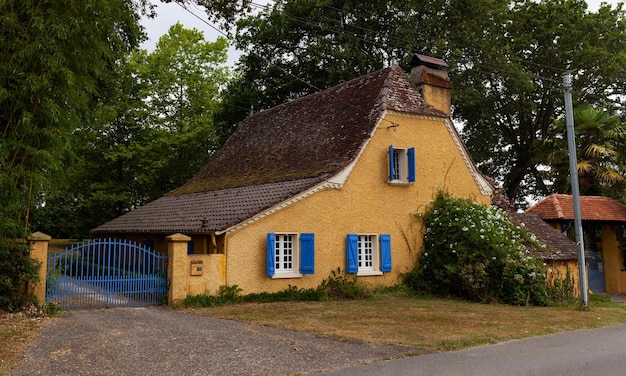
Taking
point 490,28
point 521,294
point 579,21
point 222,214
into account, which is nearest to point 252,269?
point 222,214

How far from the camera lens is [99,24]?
38.4ft

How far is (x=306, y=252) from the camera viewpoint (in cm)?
1550

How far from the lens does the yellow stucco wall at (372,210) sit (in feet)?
48.8

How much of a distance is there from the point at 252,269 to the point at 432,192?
7.65 meters

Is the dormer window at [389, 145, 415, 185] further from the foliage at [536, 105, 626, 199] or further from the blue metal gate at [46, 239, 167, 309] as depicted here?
the foliage at [536, 105, 626, 199]

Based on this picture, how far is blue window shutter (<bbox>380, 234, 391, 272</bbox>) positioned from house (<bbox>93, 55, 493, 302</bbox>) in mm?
38

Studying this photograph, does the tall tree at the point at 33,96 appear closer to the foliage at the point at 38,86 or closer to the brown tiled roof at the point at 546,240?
the foliage at the point at 38,86

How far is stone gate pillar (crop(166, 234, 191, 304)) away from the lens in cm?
1338

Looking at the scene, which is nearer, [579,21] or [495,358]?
[495,358]

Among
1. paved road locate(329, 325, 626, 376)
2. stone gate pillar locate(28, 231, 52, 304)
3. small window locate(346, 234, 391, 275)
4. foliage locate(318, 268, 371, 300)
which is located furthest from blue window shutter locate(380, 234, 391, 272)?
stone gate pillar locate(28, 231, 52, 304)

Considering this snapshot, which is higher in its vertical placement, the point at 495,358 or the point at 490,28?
the point at 490,28

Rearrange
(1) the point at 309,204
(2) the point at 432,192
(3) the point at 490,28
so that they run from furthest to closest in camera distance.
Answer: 1. (3) the point at 490,28
2. (2) the point at 432,192
3. (1) the point at 309,204

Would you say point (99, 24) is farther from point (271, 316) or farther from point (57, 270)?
point (271, 316)

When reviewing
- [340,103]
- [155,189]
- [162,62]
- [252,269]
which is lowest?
[252,269]
